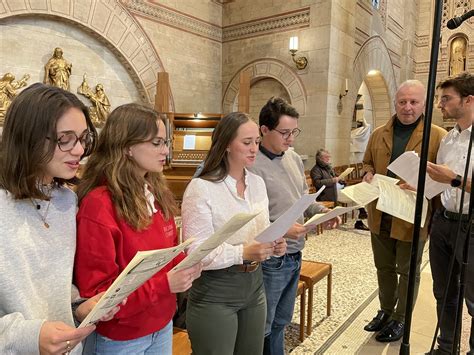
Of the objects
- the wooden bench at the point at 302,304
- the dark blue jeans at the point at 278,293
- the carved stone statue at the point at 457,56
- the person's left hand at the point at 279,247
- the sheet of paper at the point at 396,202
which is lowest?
the wooden bench at the point at 302,304

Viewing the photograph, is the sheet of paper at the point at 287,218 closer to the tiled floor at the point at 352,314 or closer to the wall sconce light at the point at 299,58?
the tiled floor at the point at 352,314

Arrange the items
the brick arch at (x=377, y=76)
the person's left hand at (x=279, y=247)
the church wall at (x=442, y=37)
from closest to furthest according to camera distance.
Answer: the person's left hand at (x=279, y=247) < the brick arch at (x=377, y=76) < the church wall at (x=442, y=37)

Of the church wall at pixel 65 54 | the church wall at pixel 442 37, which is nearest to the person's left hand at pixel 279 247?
the church wall at pixel 65 54

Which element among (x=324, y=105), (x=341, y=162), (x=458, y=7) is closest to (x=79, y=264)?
(x=324, y=105)

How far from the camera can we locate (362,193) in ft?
6.75

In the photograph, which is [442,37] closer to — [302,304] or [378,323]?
[378,323]

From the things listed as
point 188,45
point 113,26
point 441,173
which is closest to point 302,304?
point 441,173

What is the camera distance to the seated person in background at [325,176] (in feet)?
19.7

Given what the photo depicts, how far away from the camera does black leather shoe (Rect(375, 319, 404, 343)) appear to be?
2762mm

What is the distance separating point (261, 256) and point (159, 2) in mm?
6938

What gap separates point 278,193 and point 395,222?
1.14 m

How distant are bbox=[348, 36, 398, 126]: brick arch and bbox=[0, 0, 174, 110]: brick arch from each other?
436 cm

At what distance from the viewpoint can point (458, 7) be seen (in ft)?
38.1

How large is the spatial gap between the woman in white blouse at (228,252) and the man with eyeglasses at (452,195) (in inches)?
45.8
